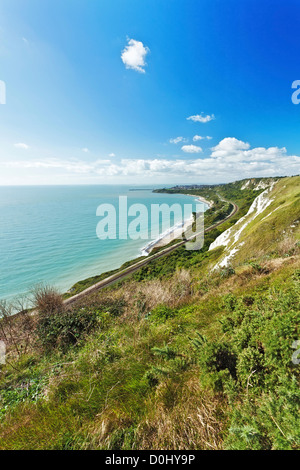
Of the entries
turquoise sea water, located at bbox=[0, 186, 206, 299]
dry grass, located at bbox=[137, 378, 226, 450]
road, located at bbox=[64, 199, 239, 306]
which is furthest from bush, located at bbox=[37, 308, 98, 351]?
turquoise sea water, located at bbox=[0, 186, 206, 299]

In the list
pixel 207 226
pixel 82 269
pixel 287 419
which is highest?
pixel 287 419

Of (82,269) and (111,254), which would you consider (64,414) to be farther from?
(111,254)

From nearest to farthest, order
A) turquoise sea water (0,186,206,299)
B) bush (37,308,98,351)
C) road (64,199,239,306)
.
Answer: bush (37,308,98,351) → road (64,199,239,306) → turquoise sea water (0,186,206,299)

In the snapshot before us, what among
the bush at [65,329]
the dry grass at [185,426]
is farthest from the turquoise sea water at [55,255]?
the dry grass at [185,426]

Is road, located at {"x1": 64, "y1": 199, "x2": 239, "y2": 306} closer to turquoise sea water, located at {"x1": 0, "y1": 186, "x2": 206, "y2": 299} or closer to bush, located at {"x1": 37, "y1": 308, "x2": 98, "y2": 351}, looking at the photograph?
turquoise sea water, located at {"x1": 0, "y1": 186, "x2": 206, "y2": 299}

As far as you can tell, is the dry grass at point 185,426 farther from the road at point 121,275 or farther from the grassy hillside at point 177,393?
the road at point 121,275

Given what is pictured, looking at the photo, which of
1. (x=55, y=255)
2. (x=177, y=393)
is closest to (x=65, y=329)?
(x=177, y=393)

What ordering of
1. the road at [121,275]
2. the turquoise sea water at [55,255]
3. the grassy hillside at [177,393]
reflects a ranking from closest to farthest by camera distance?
1. the grassy hillside at [177,393]
2. the road at [121,275]
3. the turquoise sea water at [55,255]

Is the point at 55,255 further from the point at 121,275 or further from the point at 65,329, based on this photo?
the point at 65,329

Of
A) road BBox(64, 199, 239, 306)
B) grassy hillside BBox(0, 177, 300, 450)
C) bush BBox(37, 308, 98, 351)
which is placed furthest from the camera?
road BBox(64, 199, 239, 306)

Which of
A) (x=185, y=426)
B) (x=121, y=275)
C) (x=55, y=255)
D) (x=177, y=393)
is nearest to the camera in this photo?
(x=185, y=426)
